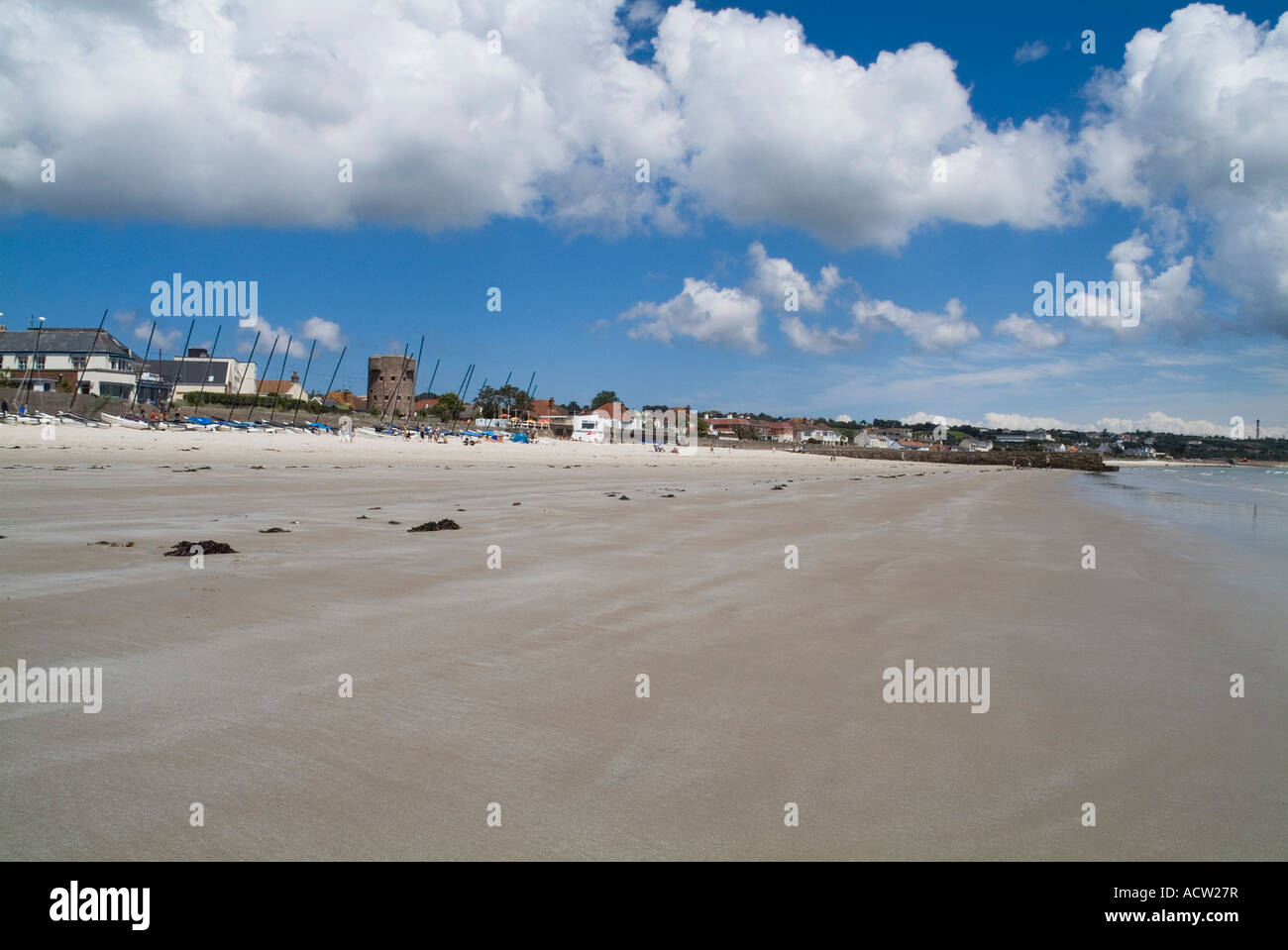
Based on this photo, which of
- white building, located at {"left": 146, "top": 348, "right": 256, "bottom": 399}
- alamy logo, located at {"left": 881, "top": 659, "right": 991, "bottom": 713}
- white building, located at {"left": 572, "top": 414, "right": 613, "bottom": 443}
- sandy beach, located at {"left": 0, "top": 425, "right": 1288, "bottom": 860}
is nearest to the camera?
sandy beach, located at {"left": 0, "top": 425, "right": 1288, "bottom": 860}

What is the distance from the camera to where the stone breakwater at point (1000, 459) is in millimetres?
82944

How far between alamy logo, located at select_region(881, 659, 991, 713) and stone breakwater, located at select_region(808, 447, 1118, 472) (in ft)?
263

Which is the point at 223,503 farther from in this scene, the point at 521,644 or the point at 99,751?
the point at 99,751

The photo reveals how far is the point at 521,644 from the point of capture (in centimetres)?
566

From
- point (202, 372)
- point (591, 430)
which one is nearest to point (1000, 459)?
point (591, 430)

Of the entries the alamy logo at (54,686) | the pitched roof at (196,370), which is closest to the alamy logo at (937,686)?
the alamy logo at (54,686)

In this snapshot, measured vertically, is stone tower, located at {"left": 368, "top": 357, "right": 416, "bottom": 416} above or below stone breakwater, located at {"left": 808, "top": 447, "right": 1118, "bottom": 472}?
above

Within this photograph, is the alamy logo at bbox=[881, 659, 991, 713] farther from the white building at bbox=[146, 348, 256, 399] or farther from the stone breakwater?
the white building at bbox=[146, 348, 256, 399]

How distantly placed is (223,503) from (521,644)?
34.4 ft
